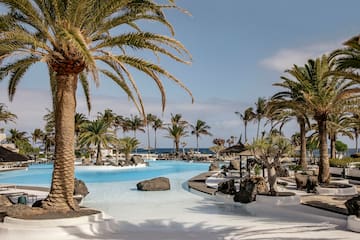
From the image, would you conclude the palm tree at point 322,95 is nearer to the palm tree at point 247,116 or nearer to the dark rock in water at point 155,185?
the dark rock in water at point 155,185

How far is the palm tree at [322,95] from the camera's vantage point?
17734 mm

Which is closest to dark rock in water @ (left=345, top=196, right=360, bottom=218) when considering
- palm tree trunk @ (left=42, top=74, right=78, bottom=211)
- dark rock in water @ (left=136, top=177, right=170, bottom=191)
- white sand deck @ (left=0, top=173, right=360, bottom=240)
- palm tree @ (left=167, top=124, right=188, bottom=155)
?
white sand deck @ (left=0, top=173, right=360, bottom=240)

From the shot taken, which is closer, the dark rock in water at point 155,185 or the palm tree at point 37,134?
the dark rock in water at point 155,185

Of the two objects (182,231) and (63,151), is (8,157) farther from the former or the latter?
(182,231)

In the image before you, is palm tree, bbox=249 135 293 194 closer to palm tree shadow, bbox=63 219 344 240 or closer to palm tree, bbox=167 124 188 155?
palm tree shadow, bbox=63 219 344 240

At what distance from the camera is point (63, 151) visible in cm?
1096

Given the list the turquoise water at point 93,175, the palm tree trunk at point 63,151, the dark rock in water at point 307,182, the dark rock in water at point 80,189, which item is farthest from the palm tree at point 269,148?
the turquoise water at point 93,175

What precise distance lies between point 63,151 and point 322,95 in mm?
12891

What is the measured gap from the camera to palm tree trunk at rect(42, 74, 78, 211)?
10.9 metres

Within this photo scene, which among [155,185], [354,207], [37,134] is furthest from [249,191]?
[37,134]

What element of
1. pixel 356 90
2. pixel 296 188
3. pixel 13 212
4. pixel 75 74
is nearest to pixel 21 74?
pixel 75 74

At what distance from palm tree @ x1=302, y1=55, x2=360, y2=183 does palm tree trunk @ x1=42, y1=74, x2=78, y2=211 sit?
11.5 metres

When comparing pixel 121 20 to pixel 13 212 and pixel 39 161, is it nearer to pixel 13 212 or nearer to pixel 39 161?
pixel 13 212

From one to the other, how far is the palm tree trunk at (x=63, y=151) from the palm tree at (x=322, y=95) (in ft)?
37.8
